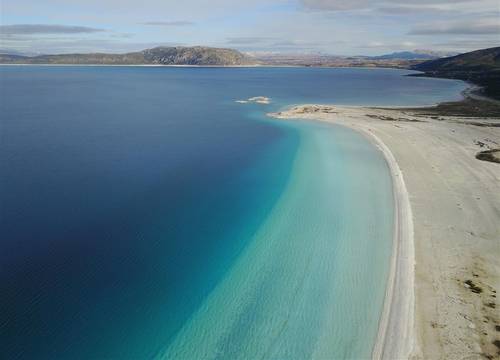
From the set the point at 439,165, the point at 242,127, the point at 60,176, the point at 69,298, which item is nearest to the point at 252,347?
the point at 69,298

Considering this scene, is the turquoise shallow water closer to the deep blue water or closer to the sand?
the sand

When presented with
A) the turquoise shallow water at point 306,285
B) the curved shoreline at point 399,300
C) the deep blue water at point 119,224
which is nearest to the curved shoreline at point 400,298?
the curved shoreline at point 399,300

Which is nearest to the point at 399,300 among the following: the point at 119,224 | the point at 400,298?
the point at 400,298

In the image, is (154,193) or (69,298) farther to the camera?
(154,193)

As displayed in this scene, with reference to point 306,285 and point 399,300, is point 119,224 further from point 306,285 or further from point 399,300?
point 399,300

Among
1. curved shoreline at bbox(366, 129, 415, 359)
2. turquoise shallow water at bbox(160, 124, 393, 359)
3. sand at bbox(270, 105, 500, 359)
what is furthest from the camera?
turquoise shallow water at bbox(160, 124, 393, 359)

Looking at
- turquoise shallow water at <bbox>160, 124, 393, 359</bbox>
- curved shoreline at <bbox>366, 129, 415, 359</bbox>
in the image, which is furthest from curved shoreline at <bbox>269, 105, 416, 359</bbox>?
turquoise shallow water at <bbox>160, 124, 393, 359</bbox>

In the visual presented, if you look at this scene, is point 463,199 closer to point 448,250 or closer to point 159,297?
point 448,250
